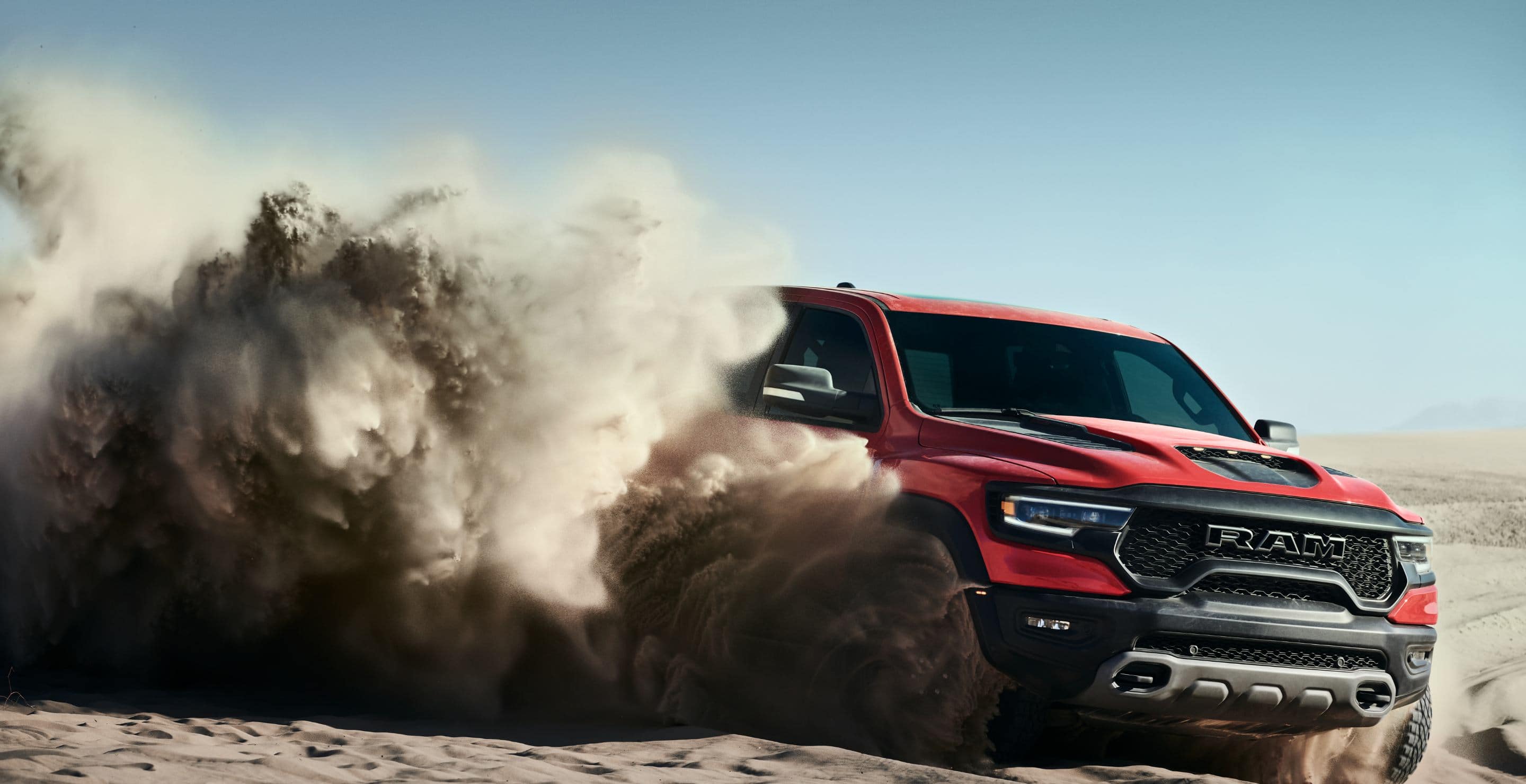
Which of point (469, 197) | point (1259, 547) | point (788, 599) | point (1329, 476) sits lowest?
point (788, 599)

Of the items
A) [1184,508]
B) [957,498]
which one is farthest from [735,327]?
[1184,508]

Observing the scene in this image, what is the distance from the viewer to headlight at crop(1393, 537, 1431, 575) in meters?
5.13

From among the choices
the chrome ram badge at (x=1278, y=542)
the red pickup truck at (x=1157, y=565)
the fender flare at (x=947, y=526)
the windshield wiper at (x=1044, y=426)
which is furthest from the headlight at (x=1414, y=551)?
the fender flare at (x=947, y=526)

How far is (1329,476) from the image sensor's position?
5188 mm

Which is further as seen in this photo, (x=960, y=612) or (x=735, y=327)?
(x=735, y=327)

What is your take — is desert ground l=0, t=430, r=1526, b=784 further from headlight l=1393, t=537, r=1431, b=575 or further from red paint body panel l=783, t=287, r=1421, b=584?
headlight l=1393, t=537, r=1431, b=575

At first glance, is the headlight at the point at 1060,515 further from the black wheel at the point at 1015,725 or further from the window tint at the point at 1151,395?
the window tint at the point at 1151,395

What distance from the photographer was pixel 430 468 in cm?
615

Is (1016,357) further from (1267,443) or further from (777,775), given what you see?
(777,775)

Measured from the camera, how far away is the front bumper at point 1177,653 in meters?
4.47

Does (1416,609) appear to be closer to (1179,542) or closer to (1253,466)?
(1253,466)

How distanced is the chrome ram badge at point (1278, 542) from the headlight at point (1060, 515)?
0.35 metres

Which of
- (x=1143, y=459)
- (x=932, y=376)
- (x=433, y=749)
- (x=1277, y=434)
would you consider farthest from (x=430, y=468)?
(x=1277, y=434)

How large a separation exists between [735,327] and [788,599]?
5.41 feet
